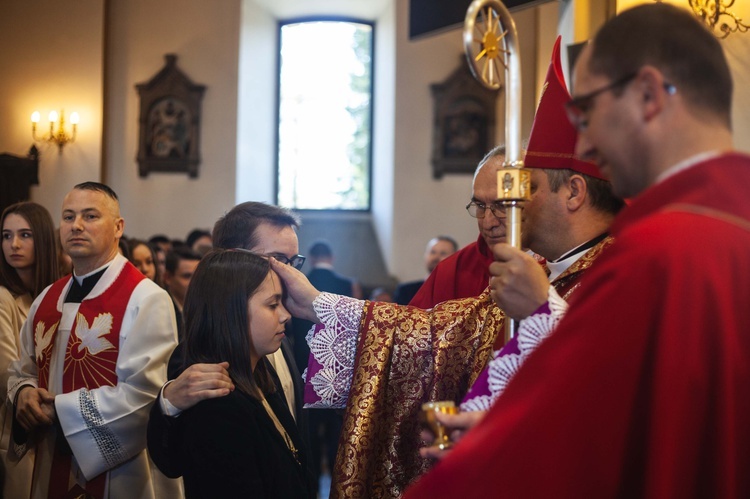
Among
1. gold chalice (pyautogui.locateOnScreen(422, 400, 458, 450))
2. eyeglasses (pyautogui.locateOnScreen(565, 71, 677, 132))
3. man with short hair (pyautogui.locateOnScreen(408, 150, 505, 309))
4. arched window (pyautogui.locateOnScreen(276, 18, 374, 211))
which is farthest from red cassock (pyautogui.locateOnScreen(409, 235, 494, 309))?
arched window (pyautogui.locateOnScreen(276, 18, 374, 211))

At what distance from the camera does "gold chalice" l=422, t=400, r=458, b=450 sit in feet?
5.50

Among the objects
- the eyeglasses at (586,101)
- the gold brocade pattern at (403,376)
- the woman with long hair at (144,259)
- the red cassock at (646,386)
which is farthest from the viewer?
the woman with long hair at (144,259)

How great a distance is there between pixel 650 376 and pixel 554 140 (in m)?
1.47

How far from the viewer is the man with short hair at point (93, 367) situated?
3.58 metres

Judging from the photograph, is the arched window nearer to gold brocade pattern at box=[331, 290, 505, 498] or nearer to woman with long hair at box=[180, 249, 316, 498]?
woman with long hair at box=[180, 249, 316, 498]

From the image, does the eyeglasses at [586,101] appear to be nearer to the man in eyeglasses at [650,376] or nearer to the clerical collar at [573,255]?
the man in eyeglasses at [650,376]

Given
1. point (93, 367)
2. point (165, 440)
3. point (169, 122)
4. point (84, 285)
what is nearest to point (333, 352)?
point (165, 440)

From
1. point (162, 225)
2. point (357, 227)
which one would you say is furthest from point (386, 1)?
point (162, 225)

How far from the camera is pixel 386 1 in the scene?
37.6ft

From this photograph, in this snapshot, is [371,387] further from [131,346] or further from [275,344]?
[131,346]

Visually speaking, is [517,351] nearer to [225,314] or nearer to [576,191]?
[576,191]

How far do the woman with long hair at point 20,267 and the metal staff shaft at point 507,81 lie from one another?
3.13 meters

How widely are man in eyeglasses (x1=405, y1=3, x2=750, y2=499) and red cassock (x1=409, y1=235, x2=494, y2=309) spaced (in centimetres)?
230

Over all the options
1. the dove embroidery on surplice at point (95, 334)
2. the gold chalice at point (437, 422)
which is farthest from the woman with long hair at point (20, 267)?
the gold chalice at point (437, 422)
